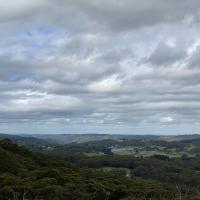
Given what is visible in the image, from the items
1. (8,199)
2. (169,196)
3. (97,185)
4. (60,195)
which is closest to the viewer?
(8,199)

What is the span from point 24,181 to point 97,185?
22983mm

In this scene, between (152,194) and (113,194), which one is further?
(152,194)

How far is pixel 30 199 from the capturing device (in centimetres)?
10731

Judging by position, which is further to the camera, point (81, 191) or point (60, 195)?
point (81, 191)

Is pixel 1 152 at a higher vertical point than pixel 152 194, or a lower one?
higher

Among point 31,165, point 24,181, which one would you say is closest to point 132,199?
point 24,181

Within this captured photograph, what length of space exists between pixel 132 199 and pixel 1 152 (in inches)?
3032

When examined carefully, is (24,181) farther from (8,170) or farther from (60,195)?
(8,170)

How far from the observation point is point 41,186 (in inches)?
4663

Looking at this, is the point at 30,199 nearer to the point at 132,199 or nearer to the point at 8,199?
the point at 8,199

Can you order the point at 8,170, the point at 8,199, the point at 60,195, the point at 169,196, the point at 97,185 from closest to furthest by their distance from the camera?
the point at 8,199 < the point at 60,195 < the point at 97,185 < the point at 169,196 < the point at 8,170

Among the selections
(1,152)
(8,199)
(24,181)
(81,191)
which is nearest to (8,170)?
(1,152)

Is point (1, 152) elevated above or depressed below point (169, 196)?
above

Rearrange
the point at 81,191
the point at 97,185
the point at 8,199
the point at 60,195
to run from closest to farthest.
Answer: the point at 8,199 → the point at 60,195 → the point at 81,191 → the point at 97,185
